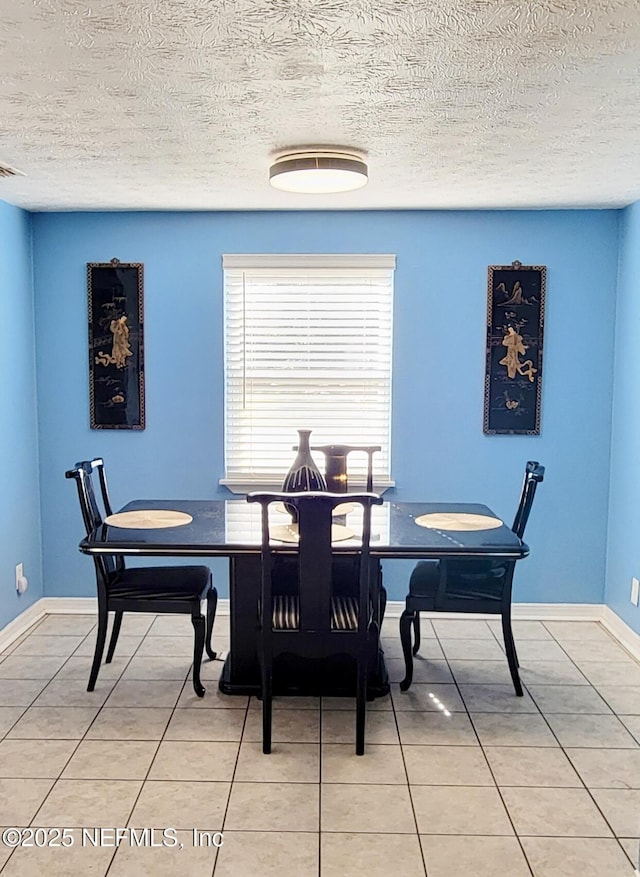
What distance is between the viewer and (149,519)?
11.0 ft

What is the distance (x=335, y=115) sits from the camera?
99.8 inches

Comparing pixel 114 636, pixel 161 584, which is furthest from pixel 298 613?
pixel 114 636

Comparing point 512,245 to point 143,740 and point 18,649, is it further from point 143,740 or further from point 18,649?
point 18,649

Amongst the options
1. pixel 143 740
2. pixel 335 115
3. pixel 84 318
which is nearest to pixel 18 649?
pixel 143 740

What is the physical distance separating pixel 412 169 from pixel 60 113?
1501mm

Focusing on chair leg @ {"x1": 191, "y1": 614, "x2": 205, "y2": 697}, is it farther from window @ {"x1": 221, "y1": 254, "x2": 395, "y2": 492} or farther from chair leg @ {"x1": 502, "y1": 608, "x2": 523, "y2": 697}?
chair leg @ {"x1": 502, "y1": 608, "x2": 523, "y2": 697}

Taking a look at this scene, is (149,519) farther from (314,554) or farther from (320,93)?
(320,93)

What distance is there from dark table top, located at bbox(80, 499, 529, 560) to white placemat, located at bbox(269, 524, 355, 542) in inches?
1.7

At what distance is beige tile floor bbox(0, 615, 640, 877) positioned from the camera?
→ 7.23 feet

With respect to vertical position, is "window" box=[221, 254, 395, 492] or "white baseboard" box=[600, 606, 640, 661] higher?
"window" box=[221, 254, 395, 492]

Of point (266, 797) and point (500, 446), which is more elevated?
point (500, 446)

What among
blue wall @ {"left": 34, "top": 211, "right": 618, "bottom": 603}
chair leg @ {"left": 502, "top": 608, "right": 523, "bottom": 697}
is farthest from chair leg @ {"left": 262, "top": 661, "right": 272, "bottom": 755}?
blue wall @ {"left": 34, "top": 211, "right": 618, "bottom": 603}

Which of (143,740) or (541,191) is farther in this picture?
(541,191)

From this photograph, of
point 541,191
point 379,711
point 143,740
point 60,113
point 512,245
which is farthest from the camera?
point 512,245
